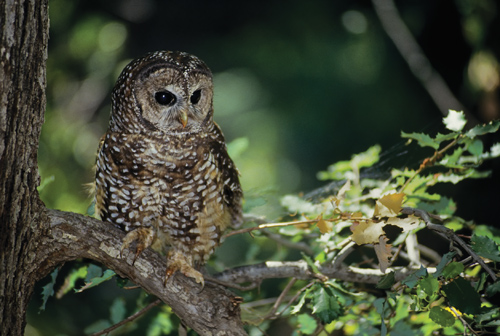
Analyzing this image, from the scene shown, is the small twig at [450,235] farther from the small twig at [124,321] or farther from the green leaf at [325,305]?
the small twig at [124,321]

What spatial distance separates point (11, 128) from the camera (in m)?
1.42

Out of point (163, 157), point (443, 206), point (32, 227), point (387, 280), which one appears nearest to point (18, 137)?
point (32, 227)

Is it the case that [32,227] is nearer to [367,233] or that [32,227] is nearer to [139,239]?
[139,239]

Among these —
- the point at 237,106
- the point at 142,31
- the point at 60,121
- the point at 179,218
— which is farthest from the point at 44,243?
the point at 142,31

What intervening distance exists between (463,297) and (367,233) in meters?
0.31

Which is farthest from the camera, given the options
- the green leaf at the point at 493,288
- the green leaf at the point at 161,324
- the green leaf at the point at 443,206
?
the green leaf at the point at 161,324

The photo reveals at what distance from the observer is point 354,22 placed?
4637mm

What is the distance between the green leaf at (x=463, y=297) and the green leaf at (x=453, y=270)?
0.03 m

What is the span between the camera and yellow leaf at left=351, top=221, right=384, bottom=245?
157cm

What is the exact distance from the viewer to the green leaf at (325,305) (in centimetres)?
173

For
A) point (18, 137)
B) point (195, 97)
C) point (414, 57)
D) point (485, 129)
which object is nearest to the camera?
point (18, 137)

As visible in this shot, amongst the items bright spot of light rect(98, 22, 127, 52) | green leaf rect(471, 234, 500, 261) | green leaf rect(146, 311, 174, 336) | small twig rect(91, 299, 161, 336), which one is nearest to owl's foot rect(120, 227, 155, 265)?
small twig rect(91, 299, 161, 336)

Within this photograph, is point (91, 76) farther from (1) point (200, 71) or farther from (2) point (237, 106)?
(1) point (200, 71)

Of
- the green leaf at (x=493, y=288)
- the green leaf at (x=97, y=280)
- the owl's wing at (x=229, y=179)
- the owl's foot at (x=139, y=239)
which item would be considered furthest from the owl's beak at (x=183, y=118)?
the green leaf at (x=493, y=288)
